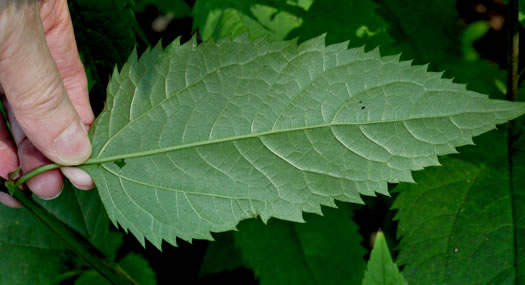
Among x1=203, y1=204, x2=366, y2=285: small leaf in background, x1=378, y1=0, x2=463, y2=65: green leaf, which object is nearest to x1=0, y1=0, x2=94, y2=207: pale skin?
x1=203, y1=204, x2=366, y2=285: small leaf in background

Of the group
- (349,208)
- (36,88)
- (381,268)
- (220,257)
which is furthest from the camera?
(220,257)

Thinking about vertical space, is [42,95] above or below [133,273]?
above

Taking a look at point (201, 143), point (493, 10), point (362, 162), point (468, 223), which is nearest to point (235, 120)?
point (201, 143)

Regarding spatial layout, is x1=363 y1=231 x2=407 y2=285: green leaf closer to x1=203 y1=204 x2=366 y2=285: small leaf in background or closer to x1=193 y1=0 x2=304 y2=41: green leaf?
x1=203 y1=204 x2=366 y2=285: small leaf in background

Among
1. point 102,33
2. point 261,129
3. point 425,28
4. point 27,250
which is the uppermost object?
point 425,28

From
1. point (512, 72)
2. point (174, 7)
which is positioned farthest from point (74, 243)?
point (512, 72)

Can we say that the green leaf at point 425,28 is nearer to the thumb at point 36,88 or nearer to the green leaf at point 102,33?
the green leaf at point 102,33

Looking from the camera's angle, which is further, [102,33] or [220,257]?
[220,257]

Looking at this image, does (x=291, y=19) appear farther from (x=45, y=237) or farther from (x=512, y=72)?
(x=45, y=237)
